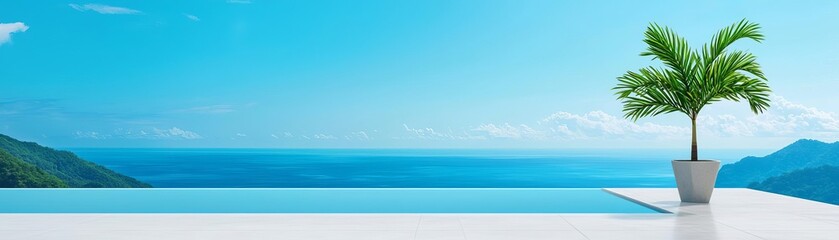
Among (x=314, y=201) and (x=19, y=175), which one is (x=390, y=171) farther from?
(x=314, y=201)

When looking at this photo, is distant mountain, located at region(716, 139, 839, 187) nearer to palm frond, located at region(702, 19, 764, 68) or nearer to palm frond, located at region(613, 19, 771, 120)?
palm frond, located at region(613, 19, 771, 120)

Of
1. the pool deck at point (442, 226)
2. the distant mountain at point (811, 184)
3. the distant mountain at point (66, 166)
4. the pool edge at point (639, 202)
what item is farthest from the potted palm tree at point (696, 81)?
the distant mountain at point (66, 166)

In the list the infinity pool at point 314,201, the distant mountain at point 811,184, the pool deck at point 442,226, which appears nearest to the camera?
the pool deck at point 442,226

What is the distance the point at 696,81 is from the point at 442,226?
11.1 feet

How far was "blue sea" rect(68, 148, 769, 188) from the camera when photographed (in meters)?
25.2

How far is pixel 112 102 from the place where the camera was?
21578 millimetres

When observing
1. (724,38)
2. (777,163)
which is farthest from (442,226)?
(777,163)

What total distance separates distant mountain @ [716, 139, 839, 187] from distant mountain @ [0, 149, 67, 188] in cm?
1923

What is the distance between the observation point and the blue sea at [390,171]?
25172 mm

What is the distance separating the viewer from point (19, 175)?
18891mm

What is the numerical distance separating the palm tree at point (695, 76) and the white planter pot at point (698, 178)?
0.20 m

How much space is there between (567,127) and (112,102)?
1265 centimetres

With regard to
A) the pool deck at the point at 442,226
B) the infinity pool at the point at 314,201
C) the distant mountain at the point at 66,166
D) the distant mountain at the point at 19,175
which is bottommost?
the pool deck at the point at 442,226

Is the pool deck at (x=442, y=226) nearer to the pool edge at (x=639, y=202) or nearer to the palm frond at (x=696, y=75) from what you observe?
the pool edge at (x=639, y=202)
